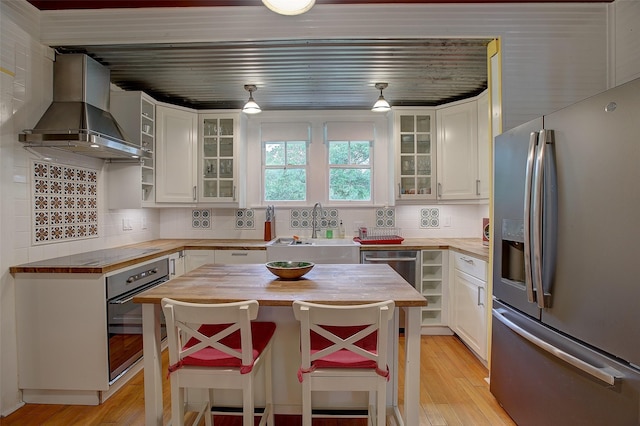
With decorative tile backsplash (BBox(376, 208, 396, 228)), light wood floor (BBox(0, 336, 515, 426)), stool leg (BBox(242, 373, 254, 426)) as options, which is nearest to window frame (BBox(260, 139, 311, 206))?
decorative tile backsplash (BBox(376, 208, 396, 228))

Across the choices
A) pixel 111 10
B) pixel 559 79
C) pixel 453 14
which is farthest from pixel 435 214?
pixel 111 10

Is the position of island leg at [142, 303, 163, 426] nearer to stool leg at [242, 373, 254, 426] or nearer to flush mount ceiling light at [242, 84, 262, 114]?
stool leg at [242, 373, 254, 426]

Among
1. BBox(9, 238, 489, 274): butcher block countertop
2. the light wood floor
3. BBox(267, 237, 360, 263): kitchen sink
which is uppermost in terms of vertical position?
BBox(9, 238, 489, 274): butcher block countertop

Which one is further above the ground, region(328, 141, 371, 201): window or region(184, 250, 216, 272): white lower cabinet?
region(328, 141, 371, 201): window

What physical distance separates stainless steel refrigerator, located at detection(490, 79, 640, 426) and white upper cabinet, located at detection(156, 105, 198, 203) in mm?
3000

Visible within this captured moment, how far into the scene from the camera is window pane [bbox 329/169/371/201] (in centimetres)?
374

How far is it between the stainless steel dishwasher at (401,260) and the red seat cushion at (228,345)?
1.62 metres

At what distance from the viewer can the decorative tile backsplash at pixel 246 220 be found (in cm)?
374

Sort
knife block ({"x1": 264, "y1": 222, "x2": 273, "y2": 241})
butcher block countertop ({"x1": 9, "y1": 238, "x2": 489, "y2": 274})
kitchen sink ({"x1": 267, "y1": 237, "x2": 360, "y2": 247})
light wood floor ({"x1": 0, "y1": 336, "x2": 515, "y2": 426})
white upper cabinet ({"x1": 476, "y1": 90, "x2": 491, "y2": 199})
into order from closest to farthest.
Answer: light wood floor ({"x1": 0, "y1": 336, "x2": 515, "y2": 426})
butcher block countertop ({"x1": 9, "y1": 238, "x2": 489, "y2": 274})
white upper cabinet ({"x1": 476, "y1": 90, "x2": 491, "y2": 199})
kitchen sink ({"x1": 267, "y1": 237, "x2": 360, "y2": 247})
knife block ({"x1": 264, "y1": 222, "x2": 273, "y2": 241})

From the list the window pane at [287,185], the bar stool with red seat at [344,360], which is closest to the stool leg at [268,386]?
the bar stool with red seat at [344,360]

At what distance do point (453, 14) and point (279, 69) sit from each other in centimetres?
138

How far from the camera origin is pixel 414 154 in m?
3.41

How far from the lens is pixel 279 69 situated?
262 cm

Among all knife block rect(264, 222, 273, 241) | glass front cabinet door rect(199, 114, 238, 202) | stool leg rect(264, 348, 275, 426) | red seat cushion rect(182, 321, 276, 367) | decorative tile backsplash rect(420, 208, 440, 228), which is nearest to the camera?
red seat cushion rect(182, 321, 276, 367)
